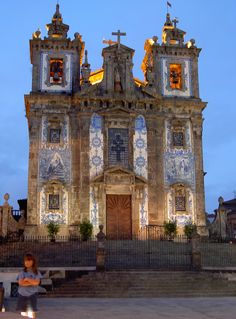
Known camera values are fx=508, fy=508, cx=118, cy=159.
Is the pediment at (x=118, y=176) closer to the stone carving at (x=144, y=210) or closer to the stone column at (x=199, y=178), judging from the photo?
the stone carving at (x=144, y=210)

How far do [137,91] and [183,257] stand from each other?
12.8 m

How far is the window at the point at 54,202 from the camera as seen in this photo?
29234mm

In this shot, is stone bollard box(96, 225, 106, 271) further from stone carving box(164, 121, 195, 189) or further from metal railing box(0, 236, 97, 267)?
stone carving box(164, 121, 195, 189)

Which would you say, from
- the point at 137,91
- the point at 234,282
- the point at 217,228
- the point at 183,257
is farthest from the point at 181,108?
the point at 234,282

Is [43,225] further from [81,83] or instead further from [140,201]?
[81,83]

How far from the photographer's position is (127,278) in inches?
722

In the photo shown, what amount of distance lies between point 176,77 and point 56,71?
25.5 ft

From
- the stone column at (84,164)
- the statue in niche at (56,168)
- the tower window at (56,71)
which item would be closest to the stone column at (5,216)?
the statue in niche at (56,168)

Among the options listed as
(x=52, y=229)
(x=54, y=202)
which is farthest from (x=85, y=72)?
(x=52, y=229)

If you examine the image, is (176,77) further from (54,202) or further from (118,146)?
(54,202)

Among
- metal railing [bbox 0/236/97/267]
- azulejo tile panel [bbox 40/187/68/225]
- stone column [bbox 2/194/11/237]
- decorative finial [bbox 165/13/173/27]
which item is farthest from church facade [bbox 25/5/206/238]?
metal railing [bbox 0/236/97/267]

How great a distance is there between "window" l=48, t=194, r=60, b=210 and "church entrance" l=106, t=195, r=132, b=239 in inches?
114

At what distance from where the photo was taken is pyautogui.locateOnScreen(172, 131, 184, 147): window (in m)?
31.4

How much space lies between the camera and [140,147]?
100ft
